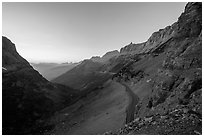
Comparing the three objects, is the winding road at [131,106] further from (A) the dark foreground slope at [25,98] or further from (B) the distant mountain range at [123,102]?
(A) the dark foreground slope at [25,98]

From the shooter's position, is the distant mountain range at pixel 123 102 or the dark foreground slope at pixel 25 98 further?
the dark foreground slope at pixel 25 98

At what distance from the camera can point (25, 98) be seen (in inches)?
3708

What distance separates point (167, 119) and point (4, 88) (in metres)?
90.2

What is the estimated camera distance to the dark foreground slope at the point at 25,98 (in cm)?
7581

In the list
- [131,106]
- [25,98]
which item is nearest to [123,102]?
[131,106]

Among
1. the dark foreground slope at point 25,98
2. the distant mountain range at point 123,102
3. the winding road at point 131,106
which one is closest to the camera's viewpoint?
the distant mountain range at point 123,102

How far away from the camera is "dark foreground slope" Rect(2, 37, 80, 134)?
75.8 metres

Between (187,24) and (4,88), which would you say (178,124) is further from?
(4,88)

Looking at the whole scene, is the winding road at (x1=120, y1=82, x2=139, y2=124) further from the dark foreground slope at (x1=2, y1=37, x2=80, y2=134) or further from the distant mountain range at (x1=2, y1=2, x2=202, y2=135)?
the dark foreground slope at (x1=2, y1=37, x2=80, y2=134)

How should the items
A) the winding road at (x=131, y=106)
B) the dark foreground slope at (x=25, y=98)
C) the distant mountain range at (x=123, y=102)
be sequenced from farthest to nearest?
the dark foreground slope at (x=25, y=98) → the winding road at (x=131, y=106) → the distant mountain range at (x=123, y=102)

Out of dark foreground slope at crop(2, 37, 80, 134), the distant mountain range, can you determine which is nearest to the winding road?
the distant mountain range

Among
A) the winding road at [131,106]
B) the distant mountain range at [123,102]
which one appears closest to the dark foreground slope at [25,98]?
the distant mountain range at [123,102]

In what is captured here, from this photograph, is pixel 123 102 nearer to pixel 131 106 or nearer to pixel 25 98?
pixel 131 106

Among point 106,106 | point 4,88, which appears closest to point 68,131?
point 106,106
